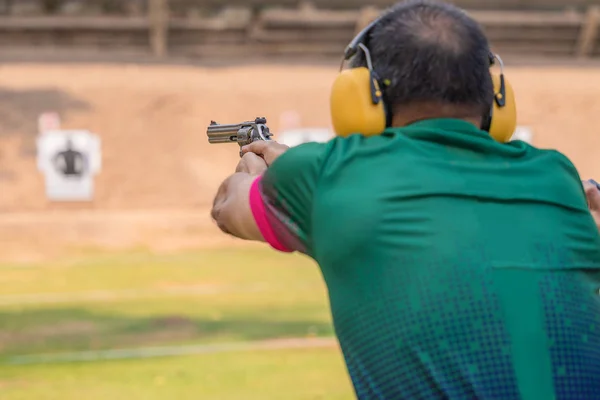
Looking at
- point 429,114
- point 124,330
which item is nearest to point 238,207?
point 429,114

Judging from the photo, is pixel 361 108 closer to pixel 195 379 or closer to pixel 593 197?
pixel 593 197

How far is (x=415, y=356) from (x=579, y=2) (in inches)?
490

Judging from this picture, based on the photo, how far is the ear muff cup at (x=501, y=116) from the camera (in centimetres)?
147

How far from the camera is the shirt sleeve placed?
132 cm

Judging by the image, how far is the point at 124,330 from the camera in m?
5.53

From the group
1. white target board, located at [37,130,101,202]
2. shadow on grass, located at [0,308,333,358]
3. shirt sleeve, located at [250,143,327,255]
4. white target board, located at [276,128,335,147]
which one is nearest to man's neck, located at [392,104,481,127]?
shirt sleeve, located at [250,143,327,255]

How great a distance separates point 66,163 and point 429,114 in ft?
33.6

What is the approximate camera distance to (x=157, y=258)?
31.1 ft

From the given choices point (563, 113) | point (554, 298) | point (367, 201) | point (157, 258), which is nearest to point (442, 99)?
point (367, 201)

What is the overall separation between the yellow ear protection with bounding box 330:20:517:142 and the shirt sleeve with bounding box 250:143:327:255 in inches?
3.8

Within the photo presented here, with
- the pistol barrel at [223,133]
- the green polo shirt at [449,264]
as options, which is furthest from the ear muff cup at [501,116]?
the pistol barrel at [223,133]

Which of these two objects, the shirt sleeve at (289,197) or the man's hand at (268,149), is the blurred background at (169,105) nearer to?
the man's hand at (268,149)

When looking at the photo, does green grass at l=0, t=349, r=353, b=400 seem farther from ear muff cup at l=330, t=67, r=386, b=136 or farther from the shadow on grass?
ear muff cup at l=330, t=67, r=386, b=136

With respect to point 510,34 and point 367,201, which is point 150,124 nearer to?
point 510,34
